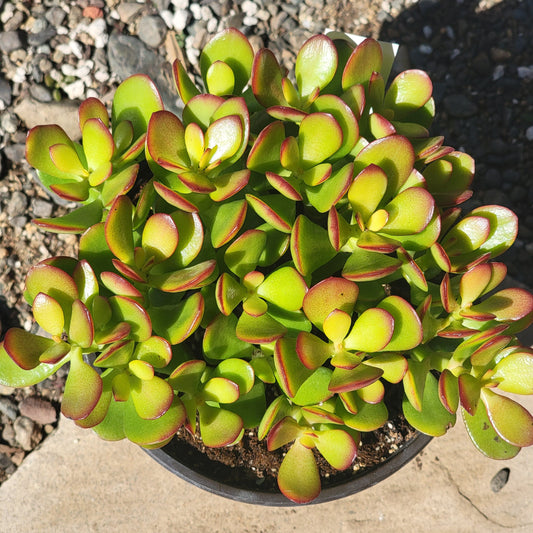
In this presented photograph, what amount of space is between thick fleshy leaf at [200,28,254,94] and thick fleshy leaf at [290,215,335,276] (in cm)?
27

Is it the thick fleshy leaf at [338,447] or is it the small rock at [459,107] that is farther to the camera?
the small rock at [459,107]

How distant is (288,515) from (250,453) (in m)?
0.52

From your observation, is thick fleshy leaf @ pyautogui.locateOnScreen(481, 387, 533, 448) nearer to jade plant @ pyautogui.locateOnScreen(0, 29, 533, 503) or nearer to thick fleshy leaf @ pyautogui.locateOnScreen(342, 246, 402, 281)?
jade plant @ pyautogui.locateOnScreen(0, 29, 533, 503)

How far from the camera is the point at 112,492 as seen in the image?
1381 mm

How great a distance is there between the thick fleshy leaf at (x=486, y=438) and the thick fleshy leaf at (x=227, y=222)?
42 centimetres

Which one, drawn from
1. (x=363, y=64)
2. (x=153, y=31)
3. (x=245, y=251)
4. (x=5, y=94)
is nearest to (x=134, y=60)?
(x=153, y=31)

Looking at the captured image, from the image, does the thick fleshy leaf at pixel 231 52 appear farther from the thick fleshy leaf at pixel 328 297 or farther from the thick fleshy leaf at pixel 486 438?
the thick fleshy leaf at pixel 486 438

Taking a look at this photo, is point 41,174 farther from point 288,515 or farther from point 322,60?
point 288,515

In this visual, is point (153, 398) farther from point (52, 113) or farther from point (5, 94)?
point (5, 94)

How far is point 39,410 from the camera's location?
142 cm

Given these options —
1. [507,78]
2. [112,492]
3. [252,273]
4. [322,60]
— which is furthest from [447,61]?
[112,492]

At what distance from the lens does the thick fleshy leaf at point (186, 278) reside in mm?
654

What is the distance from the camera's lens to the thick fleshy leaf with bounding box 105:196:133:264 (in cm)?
66

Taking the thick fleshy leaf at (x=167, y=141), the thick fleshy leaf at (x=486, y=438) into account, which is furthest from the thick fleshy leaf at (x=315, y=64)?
the thick fleshy leaf at (x=486, y=438)
